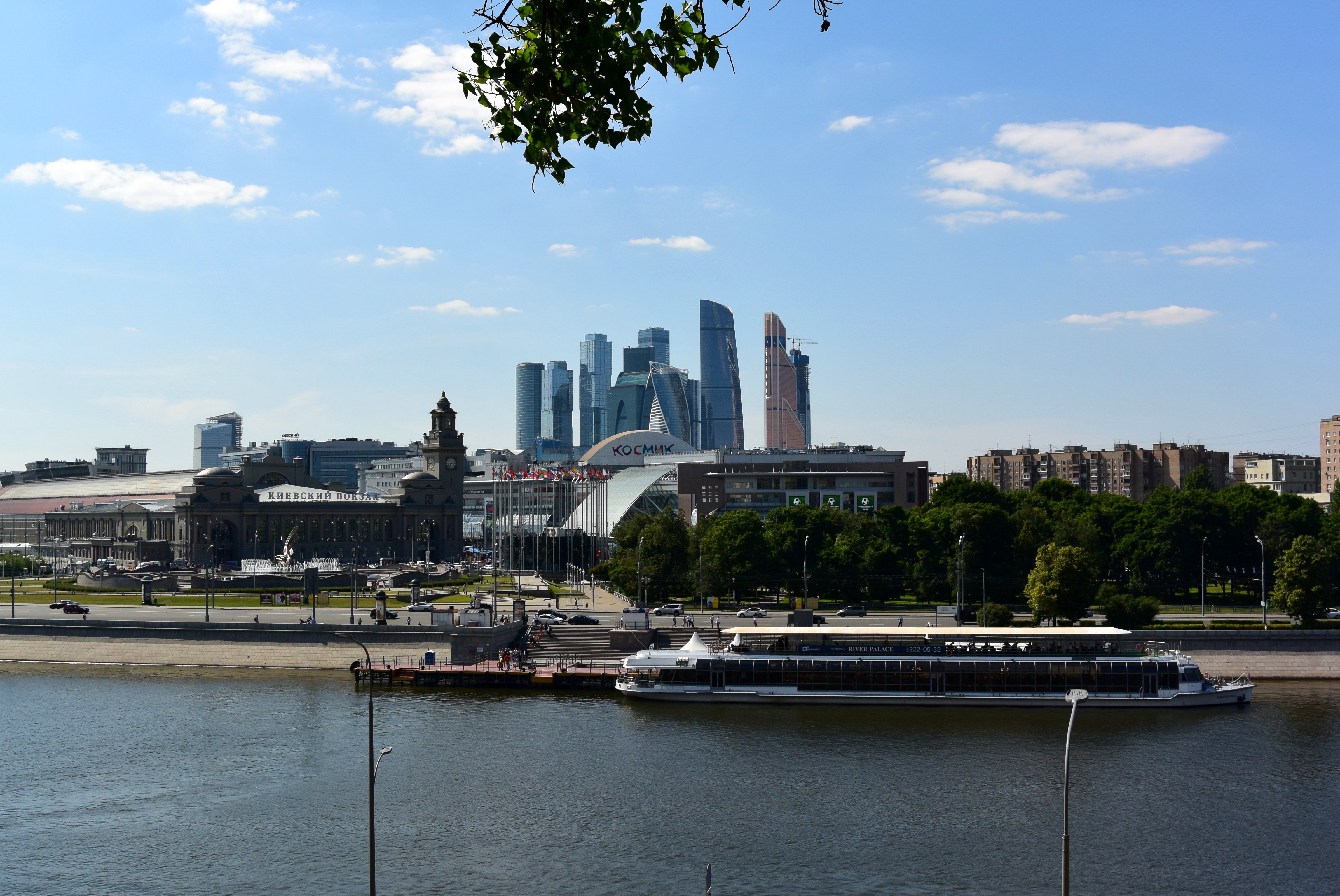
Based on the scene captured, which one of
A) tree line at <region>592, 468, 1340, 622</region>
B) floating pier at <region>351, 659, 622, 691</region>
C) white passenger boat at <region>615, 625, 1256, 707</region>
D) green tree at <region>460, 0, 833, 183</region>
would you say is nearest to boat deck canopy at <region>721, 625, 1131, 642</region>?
white passenger boat at <region>615, 625, 1256, 707</region>

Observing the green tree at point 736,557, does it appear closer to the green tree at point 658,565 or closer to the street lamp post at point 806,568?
the street lamp post at point 806,568

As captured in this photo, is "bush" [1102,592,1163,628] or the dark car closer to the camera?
"bush" [1102,592,1163,628]

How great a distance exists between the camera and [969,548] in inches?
3932

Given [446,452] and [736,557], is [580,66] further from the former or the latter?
[446,452]

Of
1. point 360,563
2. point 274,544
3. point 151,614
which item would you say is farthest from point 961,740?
point 274,544

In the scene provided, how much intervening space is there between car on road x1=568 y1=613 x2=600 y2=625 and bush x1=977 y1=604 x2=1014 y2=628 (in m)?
27.9

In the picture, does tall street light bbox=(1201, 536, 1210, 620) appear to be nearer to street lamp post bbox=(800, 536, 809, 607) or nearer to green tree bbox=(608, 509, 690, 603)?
street lamp post bbox=(800, 536, 809, 607)

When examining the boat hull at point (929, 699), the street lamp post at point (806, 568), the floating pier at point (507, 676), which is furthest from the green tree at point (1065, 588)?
the floating pier at point (507, 676)

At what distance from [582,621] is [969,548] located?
33.1 metres

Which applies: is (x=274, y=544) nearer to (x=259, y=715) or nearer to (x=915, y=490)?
(x=915, y=490)

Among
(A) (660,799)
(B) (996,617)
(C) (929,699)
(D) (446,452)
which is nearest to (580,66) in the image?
(A) (660,799)

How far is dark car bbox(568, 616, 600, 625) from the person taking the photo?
294 ft

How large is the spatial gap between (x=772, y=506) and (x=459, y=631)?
80.6 m

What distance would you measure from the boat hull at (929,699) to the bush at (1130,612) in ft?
46.9
